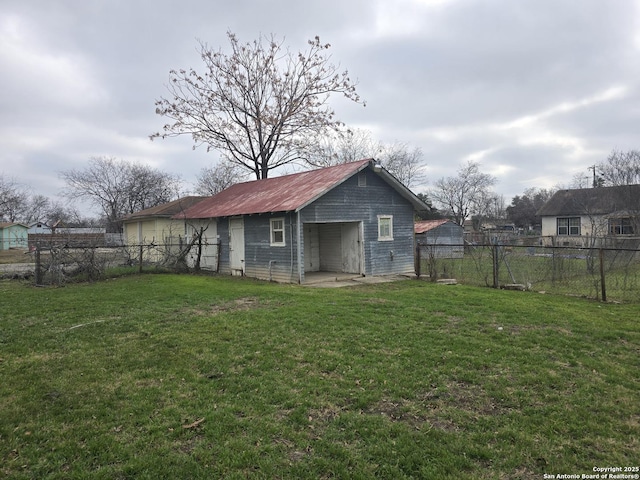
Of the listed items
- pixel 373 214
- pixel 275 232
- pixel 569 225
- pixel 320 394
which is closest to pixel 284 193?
pixel 275 232

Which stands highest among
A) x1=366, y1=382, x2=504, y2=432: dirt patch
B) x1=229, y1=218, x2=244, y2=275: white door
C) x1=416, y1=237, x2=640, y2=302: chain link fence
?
x1=229, y1=218, x2=244, y2=275: white door

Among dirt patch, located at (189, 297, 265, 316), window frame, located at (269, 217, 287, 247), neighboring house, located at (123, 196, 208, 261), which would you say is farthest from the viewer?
neighboring house, located at (123, 196, 208, 261)

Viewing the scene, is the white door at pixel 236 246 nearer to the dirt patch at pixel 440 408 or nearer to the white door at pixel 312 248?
the white door at pixel 312 248

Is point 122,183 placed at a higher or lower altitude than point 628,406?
higher

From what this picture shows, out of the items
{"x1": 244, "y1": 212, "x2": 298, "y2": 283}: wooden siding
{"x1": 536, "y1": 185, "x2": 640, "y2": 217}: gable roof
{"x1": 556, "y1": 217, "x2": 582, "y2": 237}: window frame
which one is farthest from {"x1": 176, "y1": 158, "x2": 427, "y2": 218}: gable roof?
{"x1": 556, "y1": 217, "x2": 582, "y2": 237}: window frame

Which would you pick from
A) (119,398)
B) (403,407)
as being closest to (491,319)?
(403,407)

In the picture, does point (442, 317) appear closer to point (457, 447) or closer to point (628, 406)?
point (628, 406)

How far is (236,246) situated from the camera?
17062mm

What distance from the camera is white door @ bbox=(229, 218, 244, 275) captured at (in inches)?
657

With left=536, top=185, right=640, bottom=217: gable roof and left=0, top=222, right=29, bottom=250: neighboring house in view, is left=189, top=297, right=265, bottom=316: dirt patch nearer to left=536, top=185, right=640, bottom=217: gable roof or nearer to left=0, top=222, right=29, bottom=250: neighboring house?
left=536, top=185, right=640, bottom=217: gable roof

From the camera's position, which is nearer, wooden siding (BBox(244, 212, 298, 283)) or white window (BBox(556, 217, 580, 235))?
wooden siding (BBox(244, 212, 298, 283))

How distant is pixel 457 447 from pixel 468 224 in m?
61.8

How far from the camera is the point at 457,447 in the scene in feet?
11.0

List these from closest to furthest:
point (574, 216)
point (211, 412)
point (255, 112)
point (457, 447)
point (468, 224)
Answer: point (457, 447) → point (211, 412) → point (255, 112) → point (574, 216) → point (468, 224)
